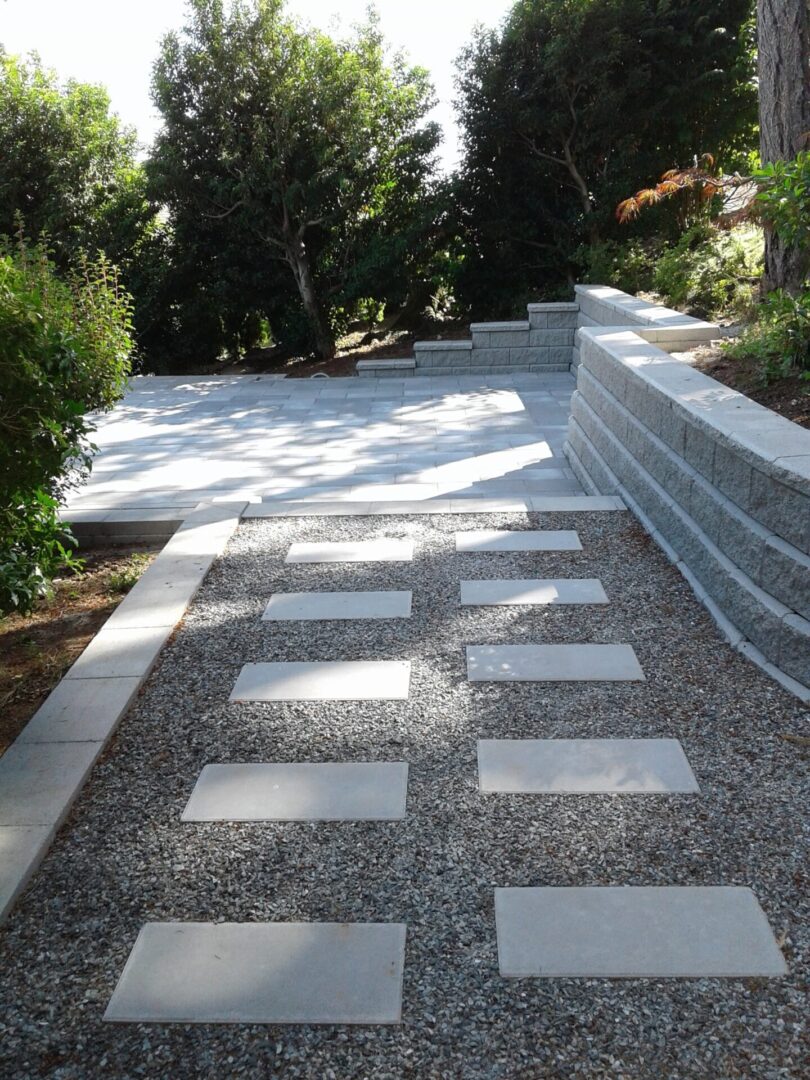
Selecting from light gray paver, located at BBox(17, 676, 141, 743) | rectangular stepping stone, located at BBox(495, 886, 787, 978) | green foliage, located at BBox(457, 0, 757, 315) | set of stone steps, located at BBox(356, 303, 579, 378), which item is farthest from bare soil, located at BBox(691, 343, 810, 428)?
green foliage, located at BBox(457, 0, 757, 315)

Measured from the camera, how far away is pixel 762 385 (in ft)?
16.6

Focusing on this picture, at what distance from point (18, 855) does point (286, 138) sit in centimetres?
1089

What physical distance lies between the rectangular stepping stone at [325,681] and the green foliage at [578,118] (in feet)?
33.3

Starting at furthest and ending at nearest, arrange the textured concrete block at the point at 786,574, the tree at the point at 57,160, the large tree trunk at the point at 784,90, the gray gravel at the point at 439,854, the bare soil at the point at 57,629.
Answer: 1. the tree at the point at 57,160
2. the large tree trunk at the point at 784,90
3. the bare soil at the point at 57,629
4. the textured concrete block at the point at 786,574
5. the gray gravel at the point at 439,854

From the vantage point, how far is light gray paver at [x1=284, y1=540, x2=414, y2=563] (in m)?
4.68

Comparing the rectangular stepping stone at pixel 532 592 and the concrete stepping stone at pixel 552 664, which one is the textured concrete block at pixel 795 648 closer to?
the concrete stepping stone at pixel 552 664

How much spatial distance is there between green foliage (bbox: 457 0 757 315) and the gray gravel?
31.5 ft

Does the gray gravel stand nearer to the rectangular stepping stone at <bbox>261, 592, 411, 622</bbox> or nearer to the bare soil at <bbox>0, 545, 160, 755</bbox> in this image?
the rectangular stepping stone at <bbox>261, 592, 411, 622</bbox>

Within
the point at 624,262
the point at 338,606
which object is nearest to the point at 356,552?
the point at 338,606

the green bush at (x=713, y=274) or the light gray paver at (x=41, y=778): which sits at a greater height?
the green bush at (x=713, y=274)

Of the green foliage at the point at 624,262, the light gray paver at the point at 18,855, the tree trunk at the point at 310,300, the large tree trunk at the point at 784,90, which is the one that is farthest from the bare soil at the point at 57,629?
the tree trunk at the point at 310,300

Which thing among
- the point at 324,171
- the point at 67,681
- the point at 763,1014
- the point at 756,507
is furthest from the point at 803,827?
the point at 324,171

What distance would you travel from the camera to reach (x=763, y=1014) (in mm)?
1946

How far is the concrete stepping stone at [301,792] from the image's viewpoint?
266 centimetres
